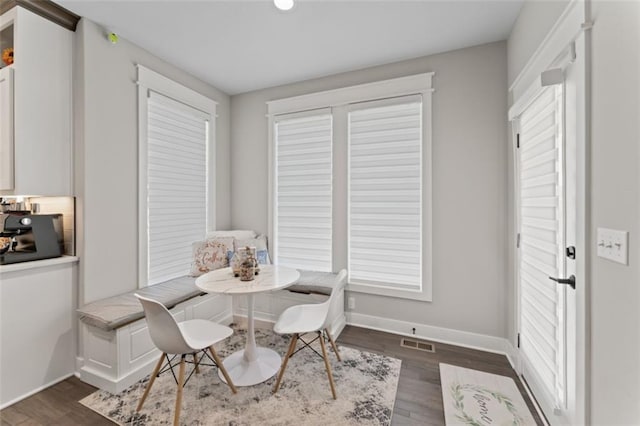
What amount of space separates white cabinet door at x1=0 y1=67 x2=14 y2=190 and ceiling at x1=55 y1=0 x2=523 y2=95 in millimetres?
709

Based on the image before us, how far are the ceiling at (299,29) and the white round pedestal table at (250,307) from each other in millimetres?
2139

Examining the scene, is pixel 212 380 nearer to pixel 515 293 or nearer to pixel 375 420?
pixel 375 420

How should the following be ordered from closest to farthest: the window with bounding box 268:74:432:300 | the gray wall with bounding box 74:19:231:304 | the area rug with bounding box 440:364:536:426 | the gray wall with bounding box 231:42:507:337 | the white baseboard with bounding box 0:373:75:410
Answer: the area rug with bounding box 440:364:536:426 → the white baseboard with bounding box 0:373:75:410 → the gray wall with bounding box 74:19:231:304 → the gray wall with bounding box 231:42:507:337 → the window with bounding box 268:74:432:300

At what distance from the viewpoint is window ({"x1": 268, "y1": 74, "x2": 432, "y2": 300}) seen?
2.72 m

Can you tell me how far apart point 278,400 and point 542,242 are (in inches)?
81.6

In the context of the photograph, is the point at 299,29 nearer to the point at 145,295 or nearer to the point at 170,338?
the point at 170,338

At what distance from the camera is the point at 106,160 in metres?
2.29

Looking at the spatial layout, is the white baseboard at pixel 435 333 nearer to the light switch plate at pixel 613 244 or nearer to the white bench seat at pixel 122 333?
the white bench seat at pixel 122 333

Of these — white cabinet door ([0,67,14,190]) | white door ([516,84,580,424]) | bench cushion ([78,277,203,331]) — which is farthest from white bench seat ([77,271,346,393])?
white door ([516,84,580,424])

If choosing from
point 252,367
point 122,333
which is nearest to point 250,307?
point 252,367

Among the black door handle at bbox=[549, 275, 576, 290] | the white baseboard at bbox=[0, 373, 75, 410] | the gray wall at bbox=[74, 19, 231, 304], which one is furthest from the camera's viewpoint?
the gray wall at bbox=[74, 19, 231, 304]

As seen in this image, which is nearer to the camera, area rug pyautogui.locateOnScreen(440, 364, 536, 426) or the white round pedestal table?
area rug pyautogui.locateOnScreen(440, 364, 536, 426)

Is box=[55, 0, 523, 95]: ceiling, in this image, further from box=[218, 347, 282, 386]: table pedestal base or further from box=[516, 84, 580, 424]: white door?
box=[218, 347, 282, 386]: table pedestal base

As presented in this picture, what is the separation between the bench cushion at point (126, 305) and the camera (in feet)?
6.25
